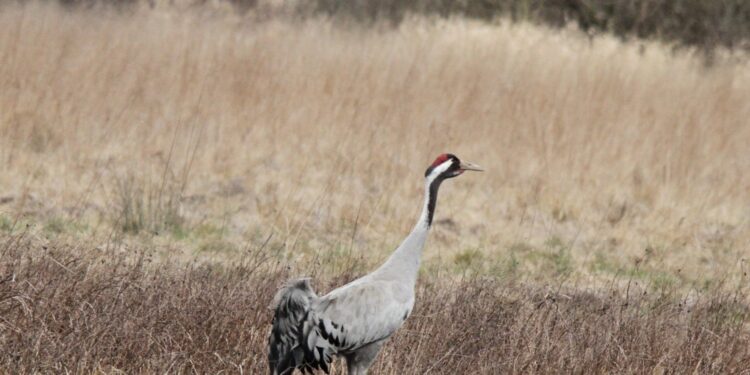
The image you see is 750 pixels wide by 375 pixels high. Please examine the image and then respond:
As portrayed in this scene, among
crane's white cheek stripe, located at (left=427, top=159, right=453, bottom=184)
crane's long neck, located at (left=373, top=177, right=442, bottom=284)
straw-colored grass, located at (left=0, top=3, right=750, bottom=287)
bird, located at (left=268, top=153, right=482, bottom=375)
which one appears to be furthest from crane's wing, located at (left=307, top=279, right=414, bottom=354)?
straw-colored grass, located at (left=0, top=3, right=750, bottom=287)

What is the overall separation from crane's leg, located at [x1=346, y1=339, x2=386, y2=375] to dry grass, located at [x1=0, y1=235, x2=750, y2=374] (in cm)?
21

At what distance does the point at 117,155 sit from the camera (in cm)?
1072

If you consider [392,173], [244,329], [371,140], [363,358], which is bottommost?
[392,173]

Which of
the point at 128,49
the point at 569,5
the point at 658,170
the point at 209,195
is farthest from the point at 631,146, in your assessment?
the point at 569,5

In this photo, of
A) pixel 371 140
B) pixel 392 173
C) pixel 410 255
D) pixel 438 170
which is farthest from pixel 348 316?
pixel 371 140

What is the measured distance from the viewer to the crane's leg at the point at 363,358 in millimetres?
5496

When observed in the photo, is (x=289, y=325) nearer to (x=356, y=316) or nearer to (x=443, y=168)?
(x=356, y=316)

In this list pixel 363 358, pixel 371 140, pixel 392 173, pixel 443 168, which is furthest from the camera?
pixel 371 140

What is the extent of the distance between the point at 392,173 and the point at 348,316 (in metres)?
5.52

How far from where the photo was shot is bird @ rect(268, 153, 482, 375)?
5.20 metres

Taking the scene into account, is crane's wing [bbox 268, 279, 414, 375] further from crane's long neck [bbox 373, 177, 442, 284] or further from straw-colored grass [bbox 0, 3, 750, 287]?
straw-colored grass [bbox 0, 3, 750, 287]

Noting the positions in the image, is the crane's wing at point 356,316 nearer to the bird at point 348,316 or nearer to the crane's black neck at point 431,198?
the bird at point 348,316

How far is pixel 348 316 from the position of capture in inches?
209

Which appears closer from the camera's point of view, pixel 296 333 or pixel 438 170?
pixel 296 333
